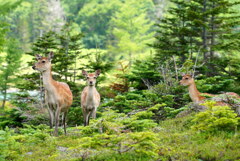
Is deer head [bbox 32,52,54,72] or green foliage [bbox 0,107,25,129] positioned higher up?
deer head [bbox 32,52,54,72]

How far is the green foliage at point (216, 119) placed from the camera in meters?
6.46

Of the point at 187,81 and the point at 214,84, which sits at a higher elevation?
the point at 187,81

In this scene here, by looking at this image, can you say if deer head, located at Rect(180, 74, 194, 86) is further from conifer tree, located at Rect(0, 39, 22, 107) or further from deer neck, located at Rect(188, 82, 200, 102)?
conifer tree, located at Rect(0, 39, 22, 107)

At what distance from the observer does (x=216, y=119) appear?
21.7 ft

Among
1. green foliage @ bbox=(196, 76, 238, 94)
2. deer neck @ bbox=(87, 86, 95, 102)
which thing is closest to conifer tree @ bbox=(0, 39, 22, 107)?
deer neck @ bbox=(87, 86, 95, 102)

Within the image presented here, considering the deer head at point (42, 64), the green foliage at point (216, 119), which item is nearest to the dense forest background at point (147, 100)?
the green foliage at point (216, 119)

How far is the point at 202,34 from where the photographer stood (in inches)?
637

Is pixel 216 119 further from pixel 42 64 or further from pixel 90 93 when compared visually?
pixel 42 64

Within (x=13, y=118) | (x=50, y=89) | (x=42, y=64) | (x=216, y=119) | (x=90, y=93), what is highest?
(x=42, y=64)

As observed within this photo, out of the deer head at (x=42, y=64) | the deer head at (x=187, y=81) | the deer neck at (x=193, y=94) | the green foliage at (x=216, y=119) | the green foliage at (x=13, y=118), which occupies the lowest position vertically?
the green foliage at (x=13, y=118)

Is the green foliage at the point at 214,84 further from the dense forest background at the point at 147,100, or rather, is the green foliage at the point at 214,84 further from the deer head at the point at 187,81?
the deer head at the point at 187,81

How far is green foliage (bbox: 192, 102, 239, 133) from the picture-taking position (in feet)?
21.2

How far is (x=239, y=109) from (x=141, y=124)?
2289mm

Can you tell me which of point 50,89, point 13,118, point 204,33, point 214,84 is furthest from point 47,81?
point 204,33
